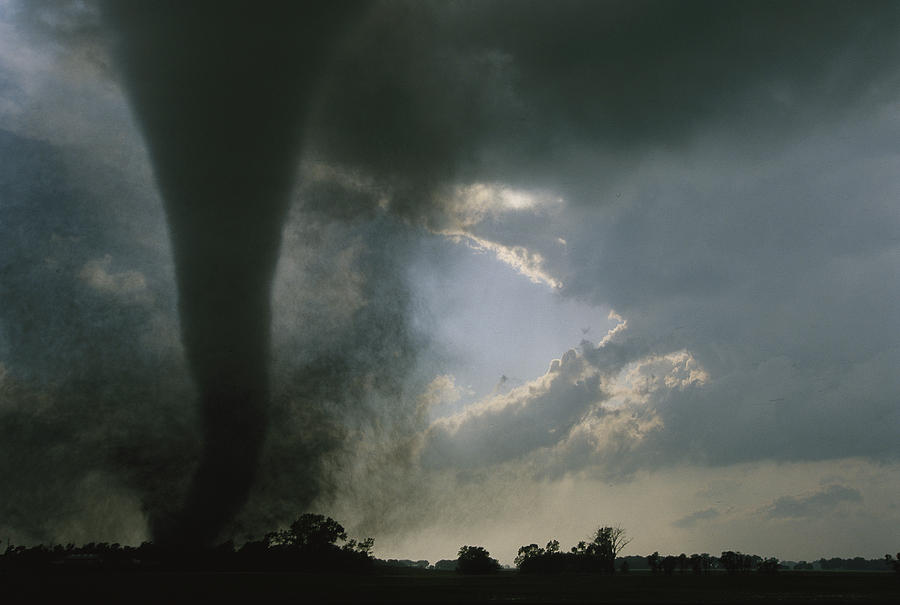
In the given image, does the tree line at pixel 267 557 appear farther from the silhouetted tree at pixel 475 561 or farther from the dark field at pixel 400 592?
the dark field at pixel 400 592

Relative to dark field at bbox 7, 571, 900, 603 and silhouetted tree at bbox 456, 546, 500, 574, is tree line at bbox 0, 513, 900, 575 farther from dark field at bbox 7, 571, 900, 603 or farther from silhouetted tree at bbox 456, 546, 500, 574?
dark field at bbox 7, 571, 900, 603

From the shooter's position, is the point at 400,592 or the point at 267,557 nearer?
the point at 400,592

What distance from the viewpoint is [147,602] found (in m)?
40.4

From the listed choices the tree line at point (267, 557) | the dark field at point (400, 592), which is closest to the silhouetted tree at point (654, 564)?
the tree line at point (267, 557)

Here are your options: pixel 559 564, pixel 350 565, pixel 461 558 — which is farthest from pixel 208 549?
pixel 559 564

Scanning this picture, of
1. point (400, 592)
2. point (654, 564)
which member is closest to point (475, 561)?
point (654, 564)

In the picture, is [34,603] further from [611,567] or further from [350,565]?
[611,567]

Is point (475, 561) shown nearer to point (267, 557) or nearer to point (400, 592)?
point (267, 557)

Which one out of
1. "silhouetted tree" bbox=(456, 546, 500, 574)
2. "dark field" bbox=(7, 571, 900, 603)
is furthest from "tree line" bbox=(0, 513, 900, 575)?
"dark field" bbox=(7, 571, 900, 603)

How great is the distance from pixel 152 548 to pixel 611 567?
14219 cm

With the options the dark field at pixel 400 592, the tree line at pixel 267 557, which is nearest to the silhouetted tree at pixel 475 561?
the tree line at pixel 267 557

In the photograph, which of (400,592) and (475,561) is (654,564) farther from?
(400,592)

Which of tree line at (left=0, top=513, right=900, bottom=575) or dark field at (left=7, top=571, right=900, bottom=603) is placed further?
tree line at (left=0, top=513, right=900, bottom=575)

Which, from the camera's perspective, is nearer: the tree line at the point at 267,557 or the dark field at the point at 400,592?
the dark field at the point at 400,592
